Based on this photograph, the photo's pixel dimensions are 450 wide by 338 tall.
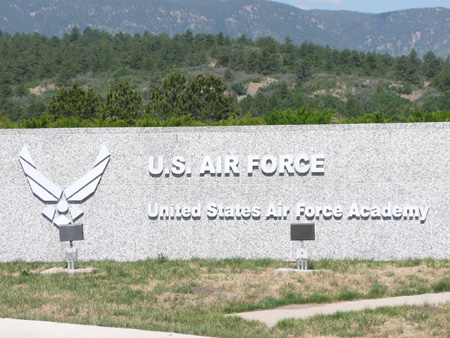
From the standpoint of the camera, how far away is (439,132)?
483 inches

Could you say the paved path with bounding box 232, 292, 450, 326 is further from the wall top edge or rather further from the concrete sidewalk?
the wall top edge

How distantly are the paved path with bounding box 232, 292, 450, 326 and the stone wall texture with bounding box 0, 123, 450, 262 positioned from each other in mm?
3312

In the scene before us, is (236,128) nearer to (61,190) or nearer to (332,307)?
(61,190)

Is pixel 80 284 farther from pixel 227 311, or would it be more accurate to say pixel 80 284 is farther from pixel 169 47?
pixel 169 47

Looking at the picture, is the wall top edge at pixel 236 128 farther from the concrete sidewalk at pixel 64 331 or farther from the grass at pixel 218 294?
the concrete sidewalk at pixel 64 331

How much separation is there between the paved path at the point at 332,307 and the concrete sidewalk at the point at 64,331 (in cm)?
153

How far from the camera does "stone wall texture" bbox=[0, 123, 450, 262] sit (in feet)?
40.4

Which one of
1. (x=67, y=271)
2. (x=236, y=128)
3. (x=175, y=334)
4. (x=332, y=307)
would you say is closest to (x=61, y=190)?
(x=67, y=271)

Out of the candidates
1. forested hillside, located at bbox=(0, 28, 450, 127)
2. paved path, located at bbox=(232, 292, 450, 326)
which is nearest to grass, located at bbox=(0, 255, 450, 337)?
paved path, located at bbox=(232, 292, 450, 326)

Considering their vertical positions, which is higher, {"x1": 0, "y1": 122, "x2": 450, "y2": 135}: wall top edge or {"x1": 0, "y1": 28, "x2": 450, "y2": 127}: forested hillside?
{"x1": 0, "y1": 28, "x2": 450, "y2": 127}: forested hillside

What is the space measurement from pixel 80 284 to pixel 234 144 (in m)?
4.00

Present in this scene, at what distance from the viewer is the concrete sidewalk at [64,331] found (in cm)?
695

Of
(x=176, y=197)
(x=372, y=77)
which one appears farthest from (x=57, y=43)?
(x=176, y=197)

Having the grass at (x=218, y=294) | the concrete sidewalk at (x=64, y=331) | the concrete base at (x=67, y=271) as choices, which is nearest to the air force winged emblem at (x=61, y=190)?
the grass at (x=218, y=294)
